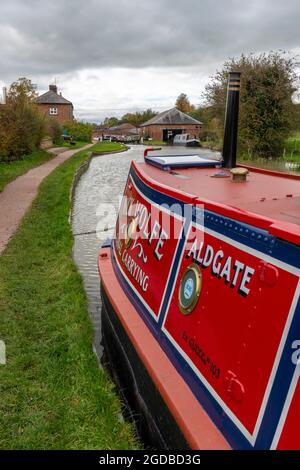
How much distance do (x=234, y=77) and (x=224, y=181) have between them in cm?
161

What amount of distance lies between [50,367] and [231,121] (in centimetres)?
347

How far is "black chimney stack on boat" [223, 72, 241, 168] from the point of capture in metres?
4.90

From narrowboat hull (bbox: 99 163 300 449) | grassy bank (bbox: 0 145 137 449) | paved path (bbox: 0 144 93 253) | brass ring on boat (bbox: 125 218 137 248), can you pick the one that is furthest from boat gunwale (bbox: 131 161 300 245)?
paved path (bbox: 0 144 93 253)

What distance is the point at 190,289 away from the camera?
8.70ft

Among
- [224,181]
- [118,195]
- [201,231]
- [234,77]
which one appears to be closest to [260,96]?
[118,195]

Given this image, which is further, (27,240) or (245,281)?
(27,240)

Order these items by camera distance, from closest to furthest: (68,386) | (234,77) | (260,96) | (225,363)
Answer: (225,363) < (68,386) < (234,77) < (260,96)

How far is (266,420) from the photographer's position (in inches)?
70.7

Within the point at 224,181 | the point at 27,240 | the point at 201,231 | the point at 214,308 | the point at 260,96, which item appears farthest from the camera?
the point at 260,96

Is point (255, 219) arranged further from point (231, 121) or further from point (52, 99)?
point (52, 99)

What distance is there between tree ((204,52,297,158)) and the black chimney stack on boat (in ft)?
36.1

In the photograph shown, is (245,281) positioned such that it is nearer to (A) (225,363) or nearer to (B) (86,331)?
(A) (225,363)

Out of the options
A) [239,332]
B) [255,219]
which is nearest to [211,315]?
[239,332]

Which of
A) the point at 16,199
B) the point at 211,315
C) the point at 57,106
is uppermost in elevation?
the point at 57,106
